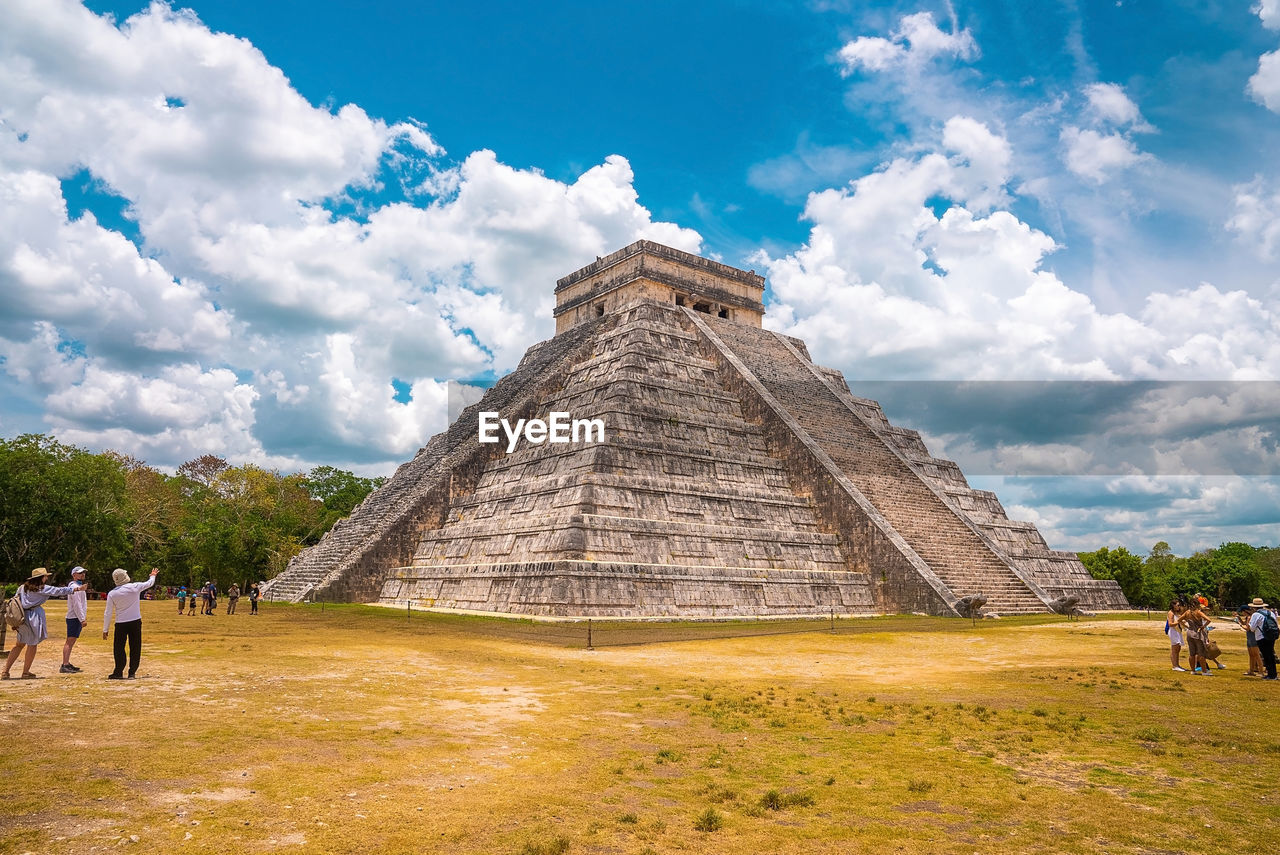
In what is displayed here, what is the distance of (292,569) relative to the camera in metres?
33.6

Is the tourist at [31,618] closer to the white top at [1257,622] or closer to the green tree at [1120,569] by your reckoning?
the white top at [1257,622]

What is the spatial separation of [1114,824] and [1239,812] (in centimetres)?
105

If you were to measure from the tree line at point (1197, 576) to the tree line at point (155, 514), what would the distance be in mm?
45266

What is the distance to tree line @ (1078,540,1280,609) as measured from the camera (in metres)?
39.2

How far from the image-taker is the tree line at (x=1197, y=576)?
129 feet

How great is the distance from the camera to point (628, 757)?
7227mm

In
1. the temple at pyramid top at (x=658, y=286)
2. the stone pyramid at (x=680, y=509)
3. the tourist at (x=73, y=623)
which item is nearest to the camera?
the tourist at (x=73, y=623)

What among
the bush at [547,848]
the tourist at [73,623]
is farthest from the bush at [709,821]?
the tourist at [73,623]

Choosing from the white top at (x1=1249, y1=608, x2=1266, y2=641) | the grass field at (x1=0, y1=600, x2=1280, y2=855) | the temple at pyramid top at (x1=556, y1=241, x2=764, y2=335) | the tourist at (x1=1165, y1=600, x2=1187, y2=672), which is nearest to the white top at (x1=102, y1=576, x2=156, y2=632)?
the grass field at (x1=0, y1=600, x2=1280, y2=855)

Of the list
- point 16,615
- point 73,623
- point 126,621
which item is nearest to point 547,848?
point 126,621

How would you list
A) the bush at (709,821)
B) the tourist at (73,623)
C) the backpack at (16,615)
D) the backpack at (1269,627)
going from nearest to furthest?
the bush at (709,821) < the backpack at (16,615) < the tourist at (73,623) < the backpack at (1269,627)

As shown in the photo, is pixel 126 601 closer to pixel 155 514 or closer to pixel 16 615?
pixel 16 615

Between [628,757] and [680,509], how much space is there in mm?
17663

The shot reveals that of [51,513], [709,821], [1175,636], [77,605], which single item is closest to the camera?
[709,821]
